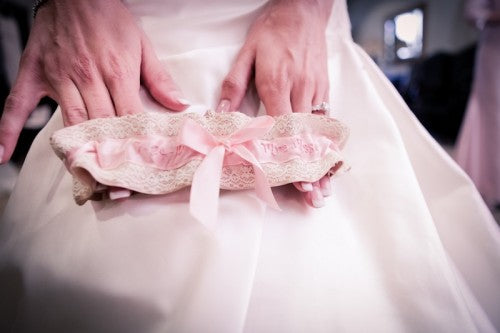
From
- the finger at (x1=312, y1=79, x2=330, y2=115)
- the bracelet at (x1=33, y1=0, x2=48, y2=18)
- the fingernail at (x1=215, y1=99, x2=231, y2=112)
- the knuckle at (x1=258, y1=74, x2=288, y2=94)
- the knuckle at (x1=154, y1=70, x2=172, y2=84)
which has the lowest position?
the finger at (x1=312, y1=79, x2=330, y2=115)

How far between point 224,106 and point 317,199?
25cm

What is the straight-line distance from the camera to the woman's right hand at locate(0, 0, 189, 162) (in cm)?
52

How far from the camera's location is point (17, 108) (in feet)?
1.73

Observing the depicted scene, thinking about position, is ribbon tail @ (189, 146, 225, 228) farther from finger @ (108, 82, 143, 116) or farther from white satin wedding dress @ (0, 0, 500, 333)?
finger @ (108, 82, 143, 116)

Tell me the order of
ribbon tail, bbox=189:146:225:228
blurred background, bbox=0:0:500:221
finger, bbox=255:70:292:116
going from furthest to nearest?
blurred background, bbox=0:0:500:221 < finger, bbox=255:70:292:116 < ribbon tail, bbox=189:146:225:228

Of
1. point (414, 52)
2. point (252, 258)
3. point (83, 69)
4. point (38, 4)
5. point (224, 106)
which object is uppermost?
point (38, 4)

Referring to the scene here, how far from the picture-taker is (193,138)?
0.42 metres

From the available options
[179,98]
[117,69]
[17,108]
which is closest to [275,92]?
[179,98]

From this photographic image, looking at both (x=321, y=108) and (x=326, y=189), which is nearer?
(x=326, y=189)

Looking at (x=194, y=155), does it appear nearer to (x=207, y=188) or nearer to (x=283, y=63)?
(x=207, y=188)

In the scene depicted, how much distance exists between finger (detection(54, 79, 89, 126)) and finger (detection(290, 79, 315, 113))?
0.39m

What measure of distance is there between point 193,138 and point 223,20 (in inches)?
15.6

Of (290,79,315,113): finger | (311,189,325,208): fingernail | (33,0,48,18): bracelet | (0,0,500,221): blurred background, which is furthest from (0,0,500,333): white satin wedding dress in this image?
(0,0,500,221): blurred background

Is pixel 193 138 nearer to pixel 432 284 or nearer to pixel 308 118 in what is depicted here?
pixel 308 118
